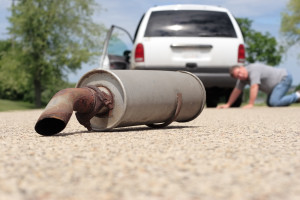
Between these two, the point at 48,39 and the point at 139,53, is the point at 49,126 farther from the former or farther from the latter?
the point at 48,39

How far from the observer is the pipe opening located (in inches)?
189

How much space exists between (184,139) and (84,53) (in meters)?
26.2

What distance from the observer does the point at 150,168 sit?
9.18ft

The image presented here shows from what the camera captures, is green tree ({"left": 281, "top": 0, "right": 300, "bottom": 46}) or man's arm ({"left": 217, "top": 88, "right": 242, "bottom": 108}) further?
green tree ({"left": 281, "top": 0, "right": 300, "bottom": 46})

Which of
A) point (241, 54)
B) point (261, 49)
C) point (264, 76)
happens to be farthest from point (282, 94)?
point (261, 49)

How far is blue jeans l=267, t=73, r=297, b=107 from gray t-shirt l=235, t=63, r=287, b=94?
0.09 m

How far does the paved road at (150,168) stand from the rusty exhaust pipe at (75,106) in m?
0.44

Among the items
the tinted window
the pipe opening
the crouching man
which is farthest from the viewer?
the crouching man

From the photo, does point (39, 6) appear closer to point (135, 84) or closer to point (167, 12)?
point (167, 12)

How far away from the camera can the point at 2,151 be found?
11.8ft

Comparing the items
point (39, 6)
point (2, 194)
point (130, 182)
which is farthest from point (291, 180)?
point (39, 6)

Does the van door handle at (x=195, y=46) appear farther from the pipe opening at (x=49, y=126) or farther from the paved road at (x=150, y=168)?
the paved road at (x=150, y=168)

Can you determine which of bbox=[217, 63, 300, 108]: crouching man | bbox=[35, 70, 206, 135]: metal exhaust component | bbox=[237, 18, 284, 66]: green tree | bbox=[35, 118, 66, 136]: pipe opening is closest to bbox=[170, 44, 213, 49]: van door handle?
bbox=[217, 63, 300, 108]: crouching man

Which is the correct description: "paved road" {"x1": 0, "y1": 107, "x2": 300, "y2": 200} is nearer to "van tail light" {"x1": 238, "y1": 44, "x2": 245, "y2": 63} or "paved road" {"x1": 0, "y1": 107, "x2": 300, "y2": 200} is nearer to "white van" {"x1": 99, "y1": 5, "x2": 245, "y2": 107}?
"white van" {"x1": 99, "y1": 5, "x2": 245, "y2": 107}
